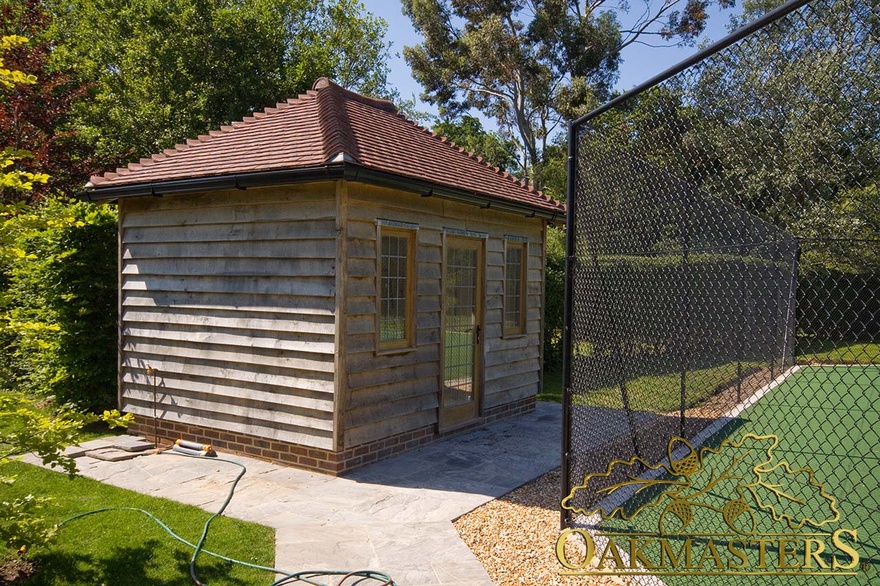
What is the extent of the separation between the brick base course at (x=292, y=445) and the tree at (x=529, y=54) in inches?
707

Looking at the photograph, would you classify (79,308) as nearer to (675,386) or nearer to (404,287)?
(404,287)

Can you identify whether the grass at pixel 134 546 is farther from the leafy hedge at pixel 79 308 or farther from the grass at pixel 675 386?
the grass at pixel 675 386

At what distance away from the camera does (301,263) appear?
634 centimetres

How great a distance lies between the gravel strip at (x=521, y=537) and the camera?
4043 millimetres

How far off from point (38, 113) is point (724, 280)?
1310cm

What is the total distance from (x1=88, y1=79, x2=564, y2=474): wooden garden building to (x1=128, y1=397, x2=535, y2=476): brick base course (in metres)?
0.02

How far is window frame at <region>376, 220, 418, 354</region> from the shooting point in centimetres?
655

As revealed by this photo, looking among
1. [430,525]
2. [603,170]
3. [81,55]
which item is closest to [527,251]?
[603,170]

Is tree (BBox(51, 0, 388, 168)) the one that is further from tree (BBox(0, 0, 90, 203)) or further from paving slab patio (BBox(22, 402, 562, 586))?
paving slab patio (BBox(22, 402, 562, 586))

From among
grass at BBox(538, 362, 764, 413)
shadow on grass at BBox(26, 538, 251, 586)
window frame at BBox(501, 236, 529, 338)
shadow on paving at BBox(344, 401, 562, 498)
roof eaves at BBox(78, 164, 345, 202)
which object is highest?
roof eaves at BBox(78, 164, 345, 202)

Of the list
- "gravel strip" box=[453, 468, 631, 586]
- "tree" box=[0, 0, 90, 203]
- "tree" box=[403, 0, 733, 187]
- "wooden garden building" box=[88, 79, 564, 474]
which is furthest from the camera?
"tree" box=[403, 0, 733, 187]

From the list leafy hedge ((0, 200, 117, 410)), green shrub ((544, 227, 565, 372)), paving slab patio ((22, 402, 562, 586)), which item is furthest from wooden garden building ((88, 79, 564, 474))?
green shrub ((544, 227, 565, 372))

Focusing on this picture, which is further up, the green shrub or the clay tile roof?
the clay tile roof

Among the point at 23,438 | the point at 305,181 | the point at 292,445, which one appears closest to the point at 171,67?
the point at 305,181
